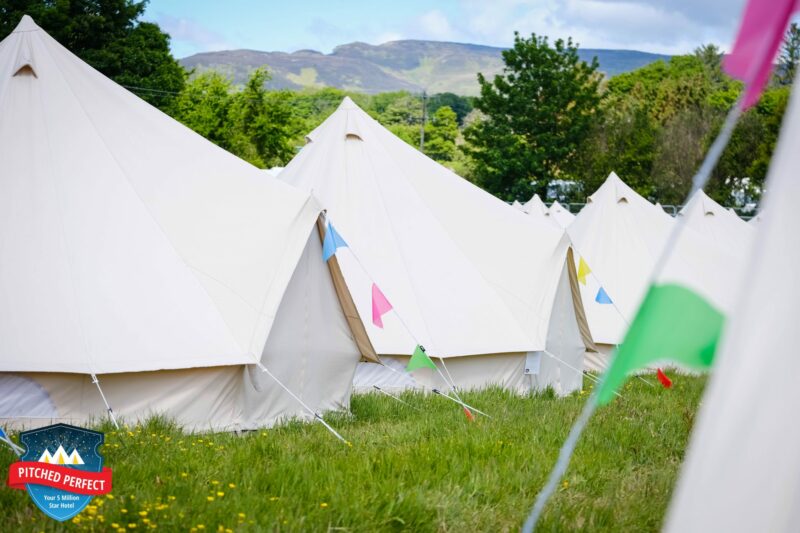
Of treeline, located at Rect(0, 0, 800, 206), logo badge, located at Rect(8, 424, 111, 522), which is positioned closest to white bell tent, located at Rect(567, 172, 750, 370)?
logo badge, located at Rect(8, 424, 111, 522)

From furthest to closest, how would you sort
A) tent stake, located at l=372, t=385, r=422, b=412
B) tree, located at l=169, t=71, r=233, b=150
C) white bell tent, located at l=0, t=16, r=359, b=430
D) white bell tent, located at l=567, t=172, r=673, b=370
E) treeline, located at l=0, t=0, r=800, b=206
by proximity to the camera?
tree, located at l=169, t=71, r=233, b=150 → treeline, located at l=0, t=0, r=800, b=206 → white bell tent, located at l=567, t=172, r=673, b=370 → tent stake, located at l=372, t=385, r=422, b=412 → white bell tent, located at l=0, t=16, r=359, b=430

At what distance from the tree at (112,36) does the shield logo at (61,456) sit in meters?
37.5

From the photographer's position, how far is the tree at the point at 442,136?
272 ft

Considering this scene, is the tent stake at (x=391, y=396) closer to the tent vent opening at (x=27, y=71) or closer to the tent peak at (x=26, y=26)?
the tent vent opening at (x=27, y=71)

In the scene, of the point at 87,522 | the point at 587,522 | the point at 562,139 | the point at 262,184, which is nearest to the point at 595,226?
the point at 262,184

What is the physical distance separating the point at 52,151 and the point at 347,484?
451 centimetres

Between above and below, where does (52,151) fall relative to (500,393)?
above

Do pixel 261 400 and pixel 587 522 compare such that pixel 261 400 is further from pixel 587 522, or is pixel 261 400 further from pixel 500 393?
pixel 587 522

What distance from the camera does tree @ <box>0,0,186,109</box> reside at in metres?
39.5

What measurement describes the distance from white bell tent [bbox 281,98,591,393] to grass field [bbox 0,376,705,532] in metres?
2.61

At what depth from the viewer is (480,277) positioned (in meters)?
11.1

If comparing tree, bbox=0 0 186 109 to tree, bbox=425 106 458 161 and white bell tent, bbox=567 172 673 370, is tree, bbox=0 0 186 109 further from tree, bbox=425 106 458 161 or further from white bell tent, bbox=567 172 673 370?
tree, bbox=425 106 458 161

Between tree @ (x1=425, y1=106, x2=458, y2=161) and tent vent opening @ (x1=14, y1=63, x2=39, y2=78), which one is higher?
tree @ (x1=425, y1=106, x2=458, y2=161)

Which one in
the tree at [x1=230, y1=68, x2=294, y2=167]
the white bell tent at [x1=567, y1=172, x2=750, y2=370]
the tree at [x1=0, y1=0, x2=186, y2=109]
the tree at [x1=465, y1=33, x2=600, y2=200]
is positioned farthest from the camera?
the tree at [x1=230, y1=68, x2=294, y2=167]
